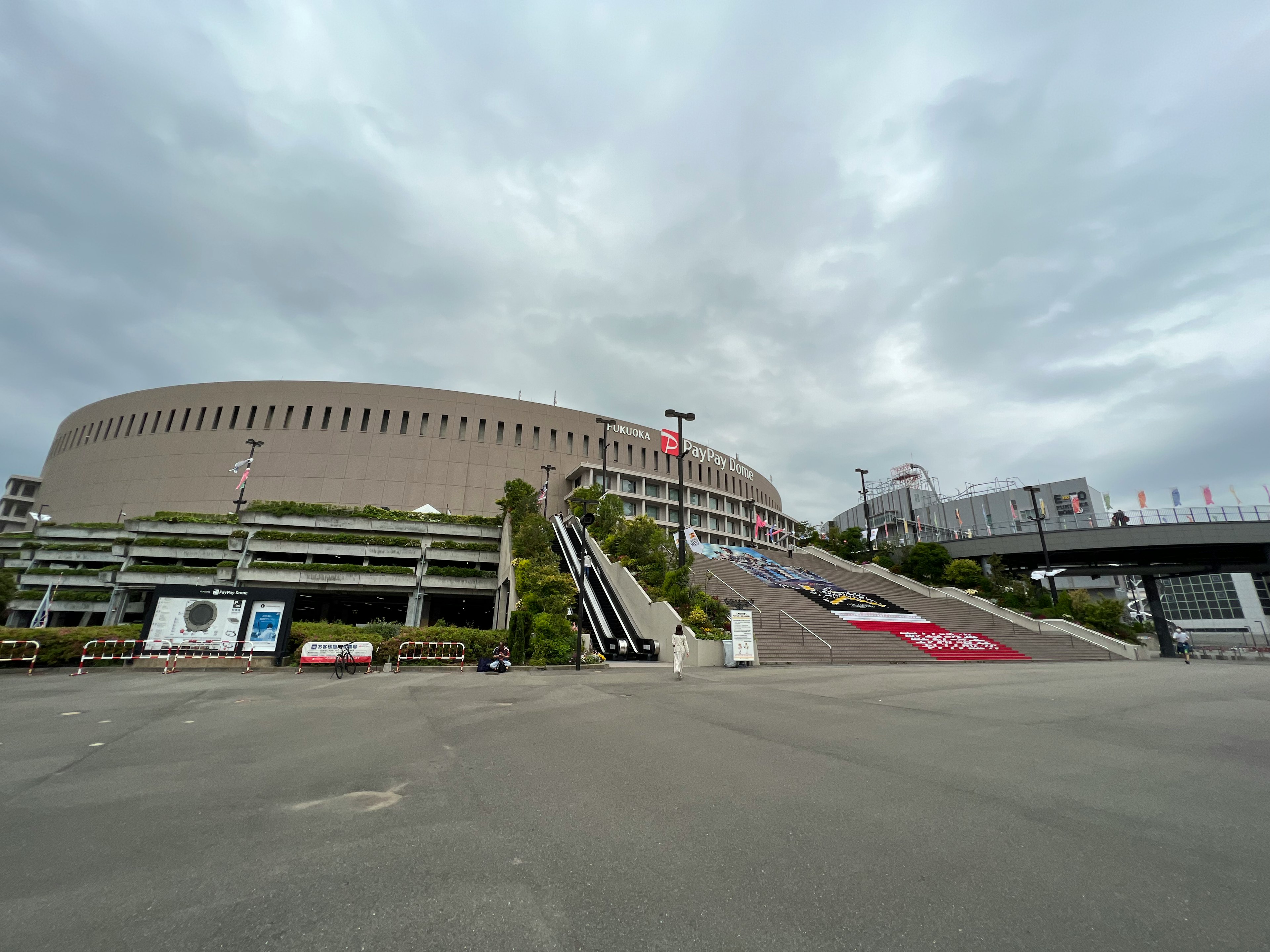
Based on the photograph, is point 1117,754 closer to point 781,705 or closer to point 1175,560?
point 781,705

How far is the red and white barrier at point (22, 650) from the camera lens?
591 inches

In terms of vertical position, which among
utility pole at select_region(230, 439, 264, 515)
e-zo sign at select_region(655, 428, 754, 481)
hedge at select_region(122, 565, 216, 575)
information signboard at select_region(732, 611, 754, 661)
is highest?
e-zo sign at select_region(655, 428, 754, 481)

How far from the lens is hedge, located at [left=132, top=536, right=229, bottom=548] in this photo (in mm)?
37656

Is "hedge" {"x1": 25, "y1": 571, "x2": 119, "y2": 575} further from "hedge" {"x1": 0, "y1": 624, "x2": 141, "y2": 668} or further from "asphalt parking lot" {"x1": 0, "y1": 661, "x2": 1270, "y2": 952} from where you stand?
"asphalt parking lot" {"x1": 0, "y1": 661, "x2": 1270, "y2": 952}

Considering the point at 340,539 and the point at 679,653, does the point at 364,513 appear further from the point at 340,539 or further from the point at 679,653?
the point at 679,653

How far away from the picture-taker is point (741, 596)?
27.0 metres

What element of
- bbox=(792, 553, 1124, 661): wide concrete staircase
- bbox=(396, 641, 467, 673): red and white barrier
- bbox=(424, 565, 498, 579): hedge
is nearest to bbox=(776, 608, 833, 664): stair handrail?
bbox=(792, 553, 1124, 661): wide concrete staircase

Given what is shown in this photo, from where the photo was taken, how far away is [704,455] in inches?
2648

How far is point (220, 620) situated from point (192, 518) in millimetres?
31385

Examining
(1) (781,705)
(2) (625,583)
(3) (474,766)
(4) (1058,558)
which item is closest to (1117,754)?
(1) (781,705)

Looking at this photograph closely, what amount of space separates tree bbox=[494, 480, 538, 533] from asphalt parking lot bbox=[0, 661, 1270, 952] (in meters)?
25.9

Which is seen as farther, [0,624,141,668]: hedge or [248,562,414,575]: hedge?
[248,562,414,575]: hedge

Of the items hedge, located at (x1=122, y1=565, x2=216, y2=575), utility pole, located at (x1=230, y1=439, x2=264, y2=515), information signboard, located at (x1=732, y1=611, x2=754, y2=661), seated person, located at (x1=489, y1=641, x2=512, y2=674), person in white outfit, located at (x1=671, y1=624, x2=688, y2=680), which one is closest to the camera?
person in white outfit, located at (x1=671, y1=624, x2=688, y2=680)

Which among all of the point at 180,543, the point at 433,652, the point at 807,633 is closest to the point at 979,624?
the point at 807,633
